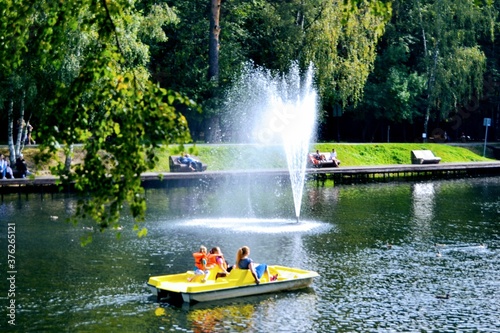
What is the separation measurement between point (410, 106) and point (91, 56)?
61.9 m

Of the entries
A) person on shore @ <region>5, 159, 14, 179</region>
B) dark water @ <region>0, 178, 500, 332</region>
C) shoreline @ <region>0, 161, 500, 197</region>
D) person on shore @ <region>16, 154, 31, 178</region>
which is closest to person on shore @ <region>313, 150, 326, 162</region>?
shoreline @ <region>0, 161, 500, 197</region>

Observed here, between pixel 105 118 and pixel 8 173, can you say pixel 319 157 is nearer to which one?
pixel 8 173

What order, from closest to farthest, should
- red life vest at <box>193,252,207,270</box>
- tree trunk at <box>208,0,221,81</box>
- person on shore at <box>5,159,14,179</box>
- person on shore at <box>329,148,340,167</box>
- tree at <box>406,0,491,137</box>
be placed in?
red life vest at <box>193,252,207,270</box> → person on shore at <box>5,159,14,179</box> → tree trunk at <box>208,0,221,81</box> → person on shore at <box>329,148,340,167</box> → tree at <box>406,0,491,137</box>

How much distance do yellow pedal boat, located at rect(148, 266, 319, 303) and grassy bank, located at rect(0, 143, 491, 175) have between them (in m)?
27.5

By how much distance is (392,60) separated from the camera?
7356 cm

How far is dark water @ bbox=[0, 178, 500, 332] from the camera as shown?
22.5 m

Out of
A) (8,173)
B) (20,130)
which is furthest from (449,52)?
(8,173)

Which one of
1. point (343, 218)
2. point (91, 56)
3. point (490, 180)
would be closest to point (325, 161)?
point (490, 180)

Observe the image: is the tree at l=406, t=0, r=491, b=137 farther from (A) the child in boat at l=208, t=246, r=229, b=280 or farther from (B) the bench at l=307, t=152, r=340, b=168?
(A) the child in boat at l=208, t=246, r=229, b=280

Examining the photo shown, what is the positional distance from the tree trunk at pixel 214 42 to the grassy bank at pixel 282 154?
5693mm

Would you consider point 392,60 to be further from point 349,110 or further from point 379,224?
point 379,224

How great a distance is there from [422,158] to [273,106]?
1285 cm

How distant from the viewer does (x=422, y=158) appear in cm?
6769

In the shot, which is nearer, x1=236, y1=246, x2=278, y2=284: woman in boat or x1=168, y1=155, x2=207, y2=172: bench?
x1=236, y1=246, x2=278, y2=284: woman in boat
